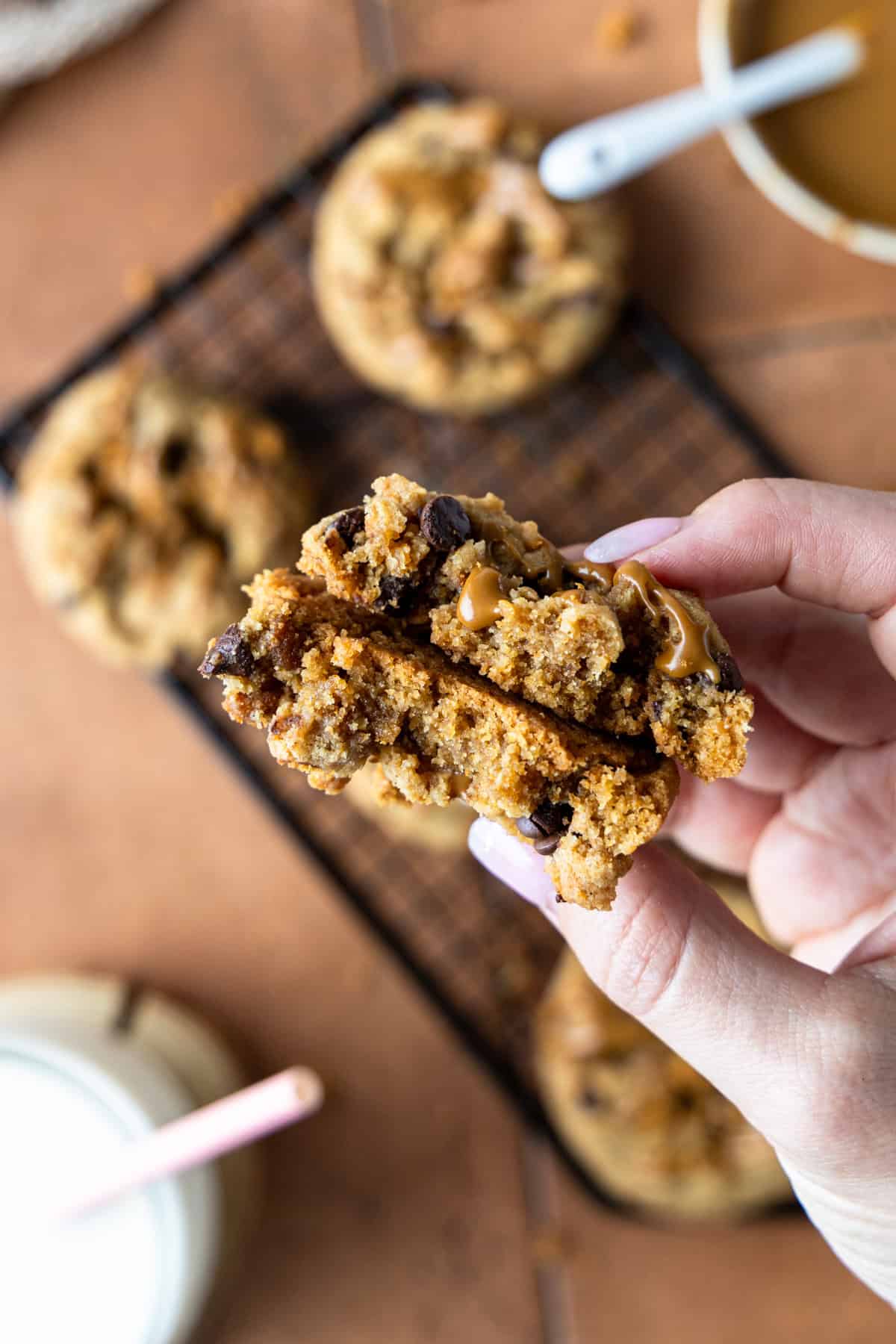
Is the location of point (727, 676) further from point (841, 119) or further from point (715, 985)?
point (841, 119)

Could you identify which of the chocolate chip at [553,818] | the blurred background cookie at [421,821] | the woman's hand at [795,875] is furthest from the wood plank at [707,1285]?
the chocolate chip at [553,818]

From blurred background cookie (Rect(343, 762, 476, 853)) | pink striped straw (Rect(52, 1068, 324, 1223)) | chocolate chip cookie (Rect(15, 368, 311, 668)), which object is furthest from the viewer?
blurred background cookie (Rect(343, 762, 476, 853))

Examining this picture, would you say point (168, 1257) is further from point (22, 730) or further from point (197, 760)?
point (22, 730)

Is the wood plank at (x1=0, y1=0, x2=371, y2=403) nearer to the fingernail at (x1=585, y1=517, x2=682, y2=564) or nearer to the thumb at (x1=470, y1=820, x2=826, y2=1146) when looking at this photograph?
the fingernail at (x1=585, y1=517, x2=682, y2=564)

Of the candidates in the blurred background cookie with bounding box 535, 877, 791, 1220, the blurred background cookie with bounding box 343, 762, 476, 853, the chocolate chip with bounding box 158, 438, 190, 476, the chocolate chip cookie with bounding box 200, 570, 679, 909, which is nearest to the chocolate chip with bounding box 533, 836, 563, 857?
the chocolate chip cookie with bounding box 200, 570, 679, 909

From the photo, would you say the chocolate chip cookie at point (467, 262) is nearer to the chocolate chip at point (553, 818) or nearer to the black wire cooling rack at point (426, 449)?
the black wire cooling rack at point (426, 449)

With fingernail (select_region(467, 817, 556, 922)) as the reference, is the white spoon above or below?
above
